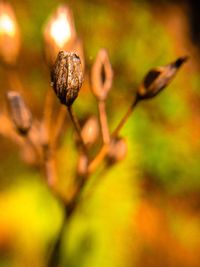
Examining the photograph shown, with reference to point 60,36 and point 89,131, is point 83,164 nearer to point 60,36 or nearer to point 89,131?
point 89,131

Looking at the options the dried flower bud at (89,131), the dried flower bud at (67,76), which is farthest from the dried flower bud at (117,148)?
the dried flower bud at (67,76)

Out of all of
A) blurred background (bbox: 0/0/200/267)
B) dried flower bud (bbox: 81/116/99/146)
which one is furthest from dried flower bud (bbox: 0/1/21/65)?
dried flower bud (bbox: 81/116/99/146)

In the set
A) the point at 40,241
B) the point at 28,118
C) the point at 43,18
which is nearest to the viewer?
the point at 28,118

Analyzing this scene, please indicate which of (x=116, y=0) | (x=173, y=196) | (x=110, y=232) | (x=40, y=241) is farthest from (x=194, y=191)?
(x=116, y=0)

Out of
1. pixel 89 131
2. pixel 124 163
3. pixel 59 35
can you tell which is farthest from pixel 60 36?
pixel 124 163

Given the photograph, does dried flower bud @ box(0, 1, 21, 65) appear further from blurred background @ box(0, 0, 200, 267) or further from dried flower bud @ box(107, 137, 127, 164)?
dried flower bud @ box(107, 137, 127, 164)

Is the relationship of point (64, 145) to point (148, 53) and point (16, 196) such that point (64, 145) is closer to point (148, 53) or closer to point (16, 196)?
point (16, 196)
